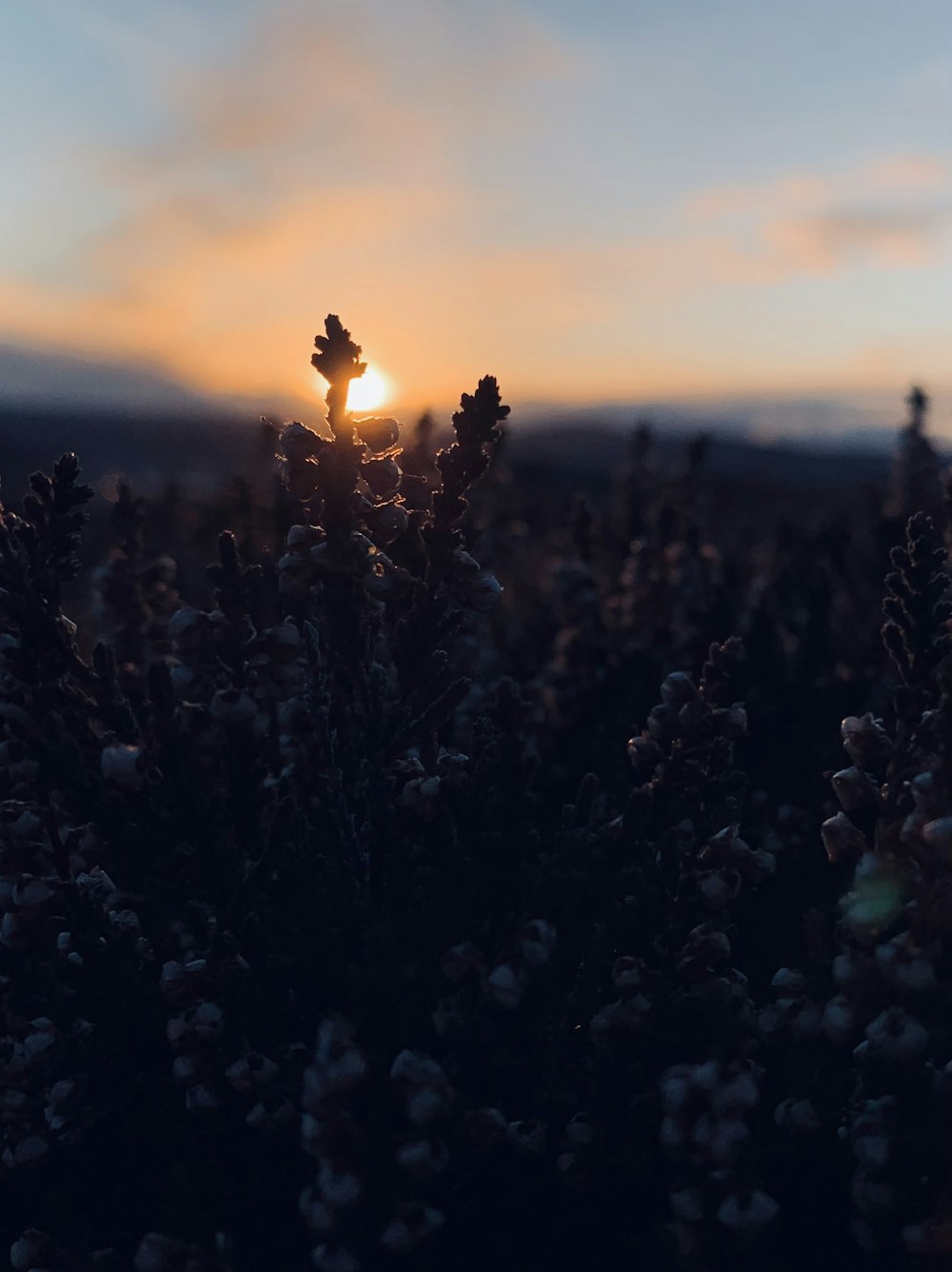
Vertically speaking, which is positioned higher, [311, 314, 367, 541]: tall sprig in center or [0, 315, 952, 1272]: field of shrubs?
[311, 314, 367, 541]: tall sprig in center

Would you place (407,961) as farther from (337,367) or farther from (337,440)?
(337,367)

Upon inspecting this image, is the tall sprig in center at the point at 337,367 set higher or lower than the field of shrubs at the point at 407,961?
higher

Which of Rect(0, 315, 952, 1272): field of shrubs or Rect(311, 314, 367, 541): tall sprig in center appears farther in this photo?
Rect(311, 314, 367, 541): tall sprig in center

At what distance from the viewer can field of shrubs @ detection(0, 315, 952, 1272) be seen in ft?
6.92

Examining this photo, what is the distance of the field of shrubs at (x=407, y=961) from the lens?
83.0 inches

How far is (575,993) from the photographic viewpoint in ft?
8.00

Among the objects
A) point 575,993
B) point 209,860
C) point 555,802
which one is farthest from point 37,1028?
point 555,802

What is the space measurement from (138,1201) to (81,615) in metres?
8.18

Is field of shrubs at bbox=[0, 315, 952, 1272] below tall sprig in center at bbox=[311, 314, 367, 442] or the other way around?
below

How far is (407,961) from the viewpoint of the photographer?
7.13 feet

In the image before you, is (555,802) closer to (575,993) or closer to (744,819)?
(744,819)

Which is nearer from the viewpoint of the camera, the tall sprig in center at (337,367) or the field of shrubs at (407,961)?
the field of shrubs at (407,961)

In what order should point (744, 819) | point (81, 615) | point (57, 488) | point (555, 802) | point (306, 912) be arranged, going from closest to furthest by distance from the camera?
point (306, 912) < point (57, 488) < point (744, 819) < point (555, 802) < point (81, 615)

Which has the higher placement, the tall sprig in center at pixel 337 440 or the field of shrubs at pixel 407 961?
the tall sprig in center at pixel 337 440
